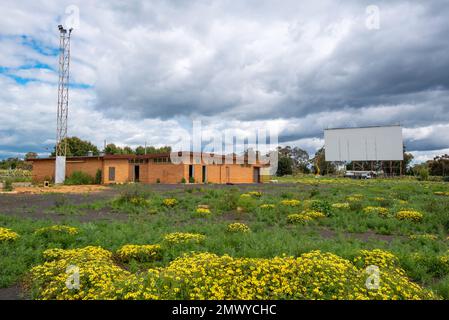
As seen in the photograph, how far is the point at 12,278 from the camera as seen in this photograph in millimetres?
5023

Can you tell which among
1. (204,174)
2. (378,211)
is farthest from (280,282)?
(204,174)

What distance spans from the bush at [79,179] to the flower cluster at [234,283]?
3088cm

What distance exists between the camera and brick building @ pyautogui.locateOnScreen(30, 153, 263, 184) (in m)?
34.2

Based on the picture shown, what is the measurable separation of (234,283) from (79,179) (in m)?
33.1

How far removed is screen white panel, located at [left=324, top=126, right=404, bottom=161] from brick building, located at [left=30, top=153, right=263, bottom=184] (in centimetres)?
2851

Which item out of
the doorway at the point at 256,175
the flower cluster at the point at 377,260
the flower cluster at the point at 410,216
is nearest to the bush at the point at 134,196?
the flower cluster at the point at 410,216

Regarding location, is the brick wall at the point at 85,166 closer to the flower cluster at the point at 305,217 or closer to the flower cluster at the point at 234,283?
the flower cluster at the point at 305,217

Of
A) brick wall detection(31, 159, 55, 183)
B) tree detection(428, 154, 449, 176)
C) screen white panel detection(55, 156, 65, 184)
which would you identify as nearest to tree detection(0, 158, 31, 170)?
brick wall detection(31, 159, 55, 183)

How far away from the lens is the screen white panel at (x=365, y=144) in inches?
2088

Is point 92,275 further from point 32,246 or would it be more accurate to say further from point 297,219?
point 297,219

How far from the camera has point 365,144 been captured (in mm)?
55125
